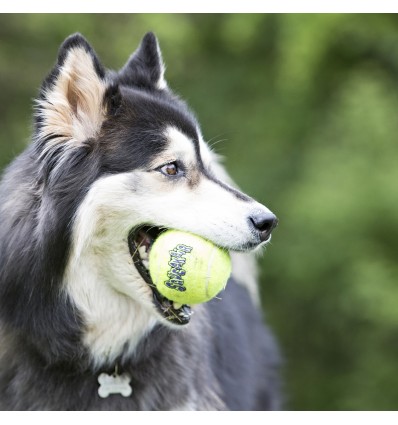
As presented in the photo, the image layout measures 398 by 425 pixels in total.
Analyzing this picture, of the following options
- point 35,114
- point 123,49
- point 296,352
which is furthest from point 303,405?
point 35,114

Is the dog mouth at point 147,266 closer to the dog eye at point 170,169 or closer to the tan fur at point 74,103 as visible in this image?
the dog eye at point 170,169

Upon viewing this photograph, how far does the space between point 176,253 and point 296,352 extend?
298 inches

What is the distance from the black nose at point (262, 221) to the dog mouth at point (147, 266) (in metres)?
0.37

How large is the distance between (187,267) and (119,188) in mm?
445

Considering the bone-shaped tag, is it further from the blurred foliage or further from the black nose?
the blurred foliage

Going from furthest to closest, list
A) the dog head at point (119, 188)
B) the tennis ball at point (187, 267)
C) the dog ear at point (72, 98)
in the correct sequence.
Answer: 1. the dog ear at point (72, 98)
2. the dog head at point (119, 188)
3. the tennis ball at point (187, 267)

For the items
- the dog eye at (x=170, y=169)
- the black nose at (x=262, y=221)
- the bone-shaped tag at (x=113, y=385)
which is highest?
the dog eye at (x=170, y=169)

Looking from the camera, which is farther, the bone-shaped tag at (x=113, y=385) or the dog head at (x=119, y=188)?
the bone-shaped tag at (x=113, y=385)

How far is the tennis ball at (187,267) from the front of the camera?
333 centimetres

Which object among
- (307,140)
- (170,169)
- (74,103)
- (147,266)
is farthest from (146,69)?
(307,140)

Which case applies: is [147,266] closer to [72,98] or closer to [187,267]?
[187,267]

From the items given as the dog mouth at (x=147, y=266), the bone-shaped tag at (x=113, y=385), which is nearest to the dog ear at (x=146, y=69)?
the dog mouth at (x=147, y=266)

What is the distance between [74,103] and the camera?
364 centimetres
